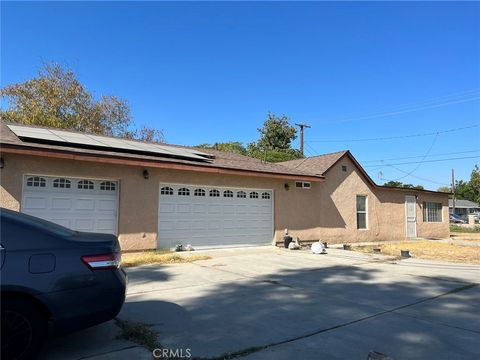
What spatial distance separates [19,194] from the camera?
10188mm

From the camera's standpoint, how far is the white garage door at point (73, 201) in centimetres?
1055

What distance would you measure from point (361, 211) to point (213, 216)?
9.18 metres

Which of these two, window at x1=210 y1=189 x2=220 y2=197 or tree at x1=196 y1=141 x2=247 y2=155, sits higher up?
tree at x1=196 y1=141 x2=247 y2=155

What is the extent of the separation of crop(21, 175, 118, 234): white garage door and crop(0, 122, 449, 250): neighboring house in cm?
3

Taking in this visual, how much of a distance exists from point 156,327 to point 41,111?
2782 cm

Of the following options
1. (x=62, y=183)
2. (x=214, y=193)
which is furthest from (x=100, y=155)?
(x=214, y=193)

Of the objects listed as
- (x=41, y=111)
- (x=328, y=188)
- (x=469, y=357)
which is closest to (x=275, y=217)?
(x=328, y=188)

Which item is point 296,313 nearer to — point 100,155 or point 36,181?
point 100,155

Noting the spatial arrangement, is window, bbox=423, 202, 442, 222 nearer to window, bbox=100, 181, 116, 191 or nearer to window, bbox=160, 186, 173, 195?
window, bbox=160, 186, 173, 195

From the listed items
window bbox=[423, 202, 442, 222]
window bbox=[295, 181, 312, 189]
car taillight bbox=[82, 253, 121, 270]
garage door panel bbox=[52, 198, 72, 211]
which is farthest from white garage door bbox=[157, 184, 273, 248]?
window bbox=[423, 202, 442, 222]

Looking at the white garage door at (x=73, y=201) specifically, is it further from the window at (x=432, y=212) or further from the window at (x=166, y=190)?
the window at (x=432, y=212)

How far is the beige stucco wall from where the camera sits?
1062 cm

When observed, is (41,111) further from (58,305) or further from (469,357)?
(469,357)
